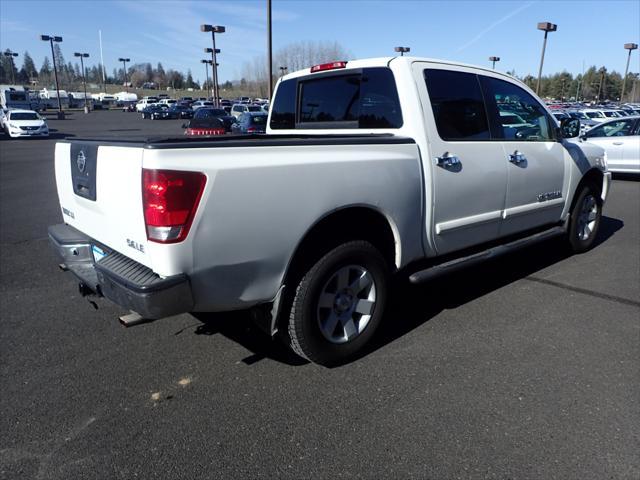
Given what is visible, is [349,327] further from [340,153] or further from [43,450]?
[43,450]

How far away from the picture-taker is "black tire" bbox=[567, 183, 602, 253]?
18.3 ft

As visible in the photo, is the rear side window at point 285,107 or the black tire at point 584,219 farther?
the black tire at point 584,219

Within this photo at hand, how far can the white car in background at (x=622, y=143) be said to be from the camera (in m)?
12.3

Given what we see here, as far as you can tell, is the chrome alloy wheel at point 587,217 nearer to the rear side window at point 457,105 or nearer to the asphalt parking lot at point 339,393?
the asphalt parking lot at point 339,393

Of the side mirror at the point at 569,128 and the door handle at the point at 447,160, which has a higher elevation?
the side mirror at the point at 569,128

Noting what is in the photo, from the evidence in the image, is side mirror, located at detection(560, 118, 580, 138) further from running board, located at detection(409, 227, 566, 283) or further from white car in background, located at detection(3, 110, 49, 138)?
white car in background, located at detection(3, 110, 49, 138)

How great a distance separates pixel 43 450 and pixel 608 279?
201 inches

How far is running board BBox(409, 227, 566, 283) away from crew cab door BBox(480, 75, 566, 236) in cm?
12

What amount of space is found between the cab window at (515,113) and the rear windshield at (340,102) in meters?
0.99

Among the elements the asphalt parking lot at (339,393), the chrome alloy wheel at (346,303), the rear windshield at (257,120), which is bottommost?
the asphalt parking lot at (339,393)

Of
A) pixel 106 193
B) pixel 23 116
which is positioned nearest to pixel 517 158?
pixel 106 193

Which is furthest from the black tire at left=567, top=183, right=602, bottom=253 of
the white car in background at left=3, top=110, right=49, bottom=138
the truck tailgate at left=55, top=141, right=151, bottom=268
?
the white car in background at left=3, top=110, right=49, bottom=138

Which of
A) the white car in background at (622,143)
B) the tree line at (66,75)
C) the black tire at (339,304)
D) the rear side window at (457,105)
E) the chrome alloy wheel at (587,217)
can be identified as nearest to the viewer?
the black tire at (339,304)

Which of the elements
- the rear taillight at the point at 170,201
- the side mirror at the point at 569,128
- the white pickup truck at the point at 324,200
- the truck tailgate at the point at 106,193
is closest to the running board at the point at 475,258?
the white pickup truck at the point at 324,200
